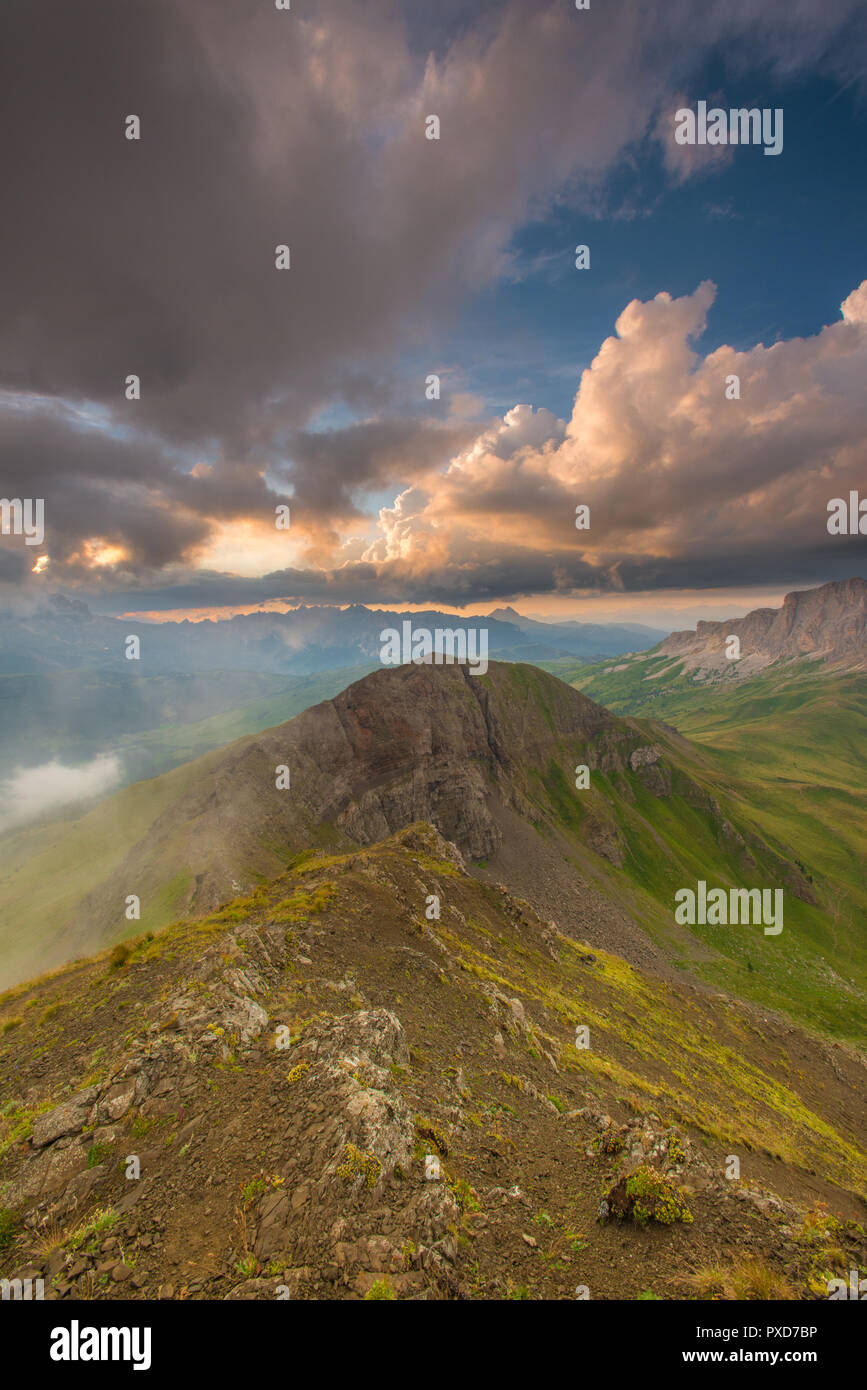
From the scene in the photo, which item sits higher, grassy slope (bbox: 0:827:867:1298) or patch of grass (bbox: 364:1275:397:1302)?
patch of grass (bbox: 364:1275:397:1302)

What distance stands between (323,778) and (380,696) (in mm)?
29882

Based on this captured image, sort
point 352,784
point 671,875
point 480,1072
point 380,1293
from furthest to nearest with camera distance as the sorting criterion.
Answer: point 671,875 < point 352,784 < point 480,1072 < point 380,1293

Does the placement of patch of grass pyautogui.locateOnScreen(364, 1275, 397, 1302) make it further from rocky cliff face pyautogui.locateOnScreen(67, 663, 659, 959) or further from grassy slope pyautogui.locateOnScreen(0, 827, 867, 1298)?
rocky cliff face pyautogui.locateOnScreen(67, 663, 659, 959)

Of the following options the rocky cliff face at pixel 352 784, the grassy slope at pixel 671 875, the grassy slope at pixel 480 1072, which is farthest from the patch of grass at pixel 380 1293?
the grassy slope at pixel 671 875

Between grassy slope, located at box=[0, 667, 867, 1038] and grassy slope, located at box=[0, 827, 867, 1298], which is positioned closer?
grassy slope, located at box=[0, 827, 867, 1298]

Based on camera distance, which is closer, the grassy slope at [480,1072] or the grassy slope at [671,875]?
the grassy slope at [480,1072]

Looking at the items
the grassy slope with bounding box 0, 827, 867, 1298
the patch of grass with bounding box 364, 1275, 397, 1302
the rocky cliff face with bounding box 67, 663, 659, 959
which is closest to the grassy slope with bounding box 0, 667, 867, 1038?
the rocky cliff face with bounding box 67, 663, 659, 959

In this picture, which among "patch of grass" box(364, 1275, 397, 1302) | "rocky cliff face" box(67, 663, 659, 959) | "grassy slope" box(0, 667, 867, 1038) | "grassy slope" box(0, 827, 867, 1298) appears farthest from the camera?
"grassy slope" box(0, 667, 867, 1038)

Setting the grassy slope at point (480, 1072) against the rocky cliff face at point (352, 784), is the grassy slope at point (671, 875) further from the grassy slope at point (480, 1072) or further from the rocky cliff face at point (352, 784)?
the grassy slope at point (480, 1072)

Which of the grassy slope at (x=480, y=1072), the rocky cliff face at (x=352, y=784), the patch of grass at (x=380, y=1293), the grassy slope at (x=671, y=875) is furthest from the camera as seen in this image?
the grassy slope at (x=671, y=875)

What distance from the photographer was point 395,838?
73438 millimetres

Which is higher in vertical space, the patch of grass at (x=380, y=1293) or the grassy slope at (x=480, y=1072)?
the patch of grass at (x=380, y=1293)

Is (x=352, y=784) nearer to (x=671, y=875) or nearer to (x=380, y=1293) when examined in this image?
(x=671, y=875)

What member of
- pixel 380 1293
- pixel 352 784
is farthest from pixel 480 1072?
pixel 352 784
